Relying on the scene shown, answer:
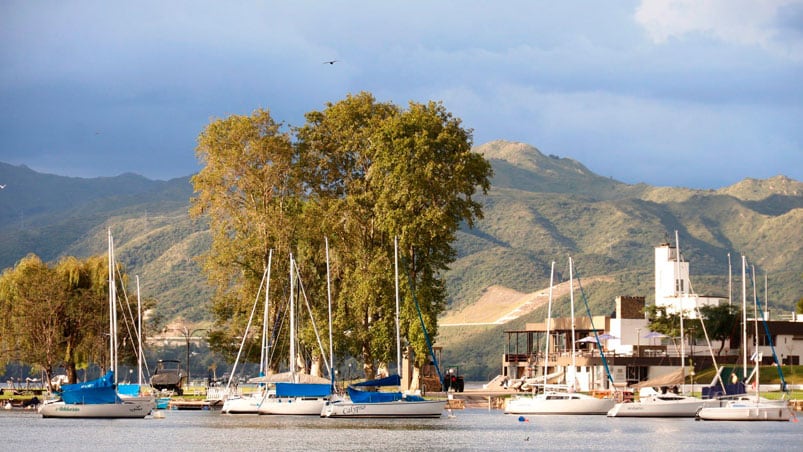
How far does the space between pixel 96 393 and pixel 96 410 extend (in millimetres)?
1092

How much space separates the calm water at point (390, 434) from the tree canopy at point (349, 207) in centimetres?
973

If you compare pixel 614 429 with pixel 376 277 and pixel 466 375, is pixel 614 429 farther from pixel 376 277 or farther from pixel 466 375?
pixel 466 375

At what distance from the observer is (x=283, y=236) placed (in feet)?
288

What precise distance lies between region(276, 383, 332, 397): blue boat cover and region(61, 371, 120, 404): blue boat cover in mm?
9734

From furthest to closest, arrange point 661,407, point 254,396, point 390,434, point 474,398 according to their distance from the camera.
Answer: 1. point 474,398
2. point 254,396
3. point 661,407
4. point 390,434

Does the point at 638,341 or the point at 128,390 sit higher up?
the point at 638,341

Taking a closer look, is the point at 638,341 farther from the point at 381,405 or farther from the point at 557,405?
the point at 381,405

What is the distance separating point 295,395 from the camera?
78.9 m

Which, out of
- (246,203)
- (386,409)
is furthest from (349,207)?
(386,409)

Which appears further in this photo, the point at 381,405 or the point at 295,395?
the point at 295,395

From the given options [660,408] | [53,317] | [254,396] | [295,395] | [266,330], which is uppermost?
[53,317]

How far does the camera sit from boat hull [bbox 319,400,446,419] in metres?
75.0

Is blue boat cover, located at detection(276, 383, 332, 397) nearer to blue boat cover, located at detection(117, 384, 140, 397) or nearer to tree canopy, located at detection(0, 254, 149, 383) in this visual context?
blue boat cover, located at detection(117, 384, 140, 397)

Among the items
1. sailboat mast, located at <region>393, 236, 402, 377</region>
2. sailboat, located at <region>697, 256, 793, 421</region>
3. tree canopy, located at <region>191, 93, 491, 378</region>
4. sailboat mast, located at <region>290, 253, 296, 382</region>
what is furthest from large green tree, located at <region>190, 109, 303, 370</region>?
sailboat, located at <region>697, 256, 793, 421</region>
